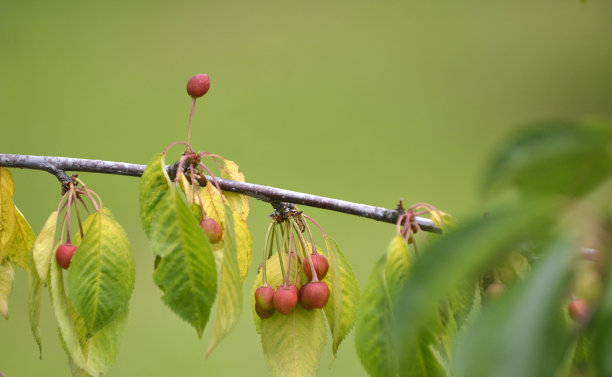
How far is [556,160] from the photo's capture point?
0.19 metres

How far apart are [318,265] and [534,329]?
0.34m

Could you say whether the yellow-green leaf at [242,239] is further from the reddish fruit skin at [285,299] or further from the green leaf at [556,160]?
the green leaf at [556,160]

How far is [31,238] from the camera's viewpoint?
1.75ft

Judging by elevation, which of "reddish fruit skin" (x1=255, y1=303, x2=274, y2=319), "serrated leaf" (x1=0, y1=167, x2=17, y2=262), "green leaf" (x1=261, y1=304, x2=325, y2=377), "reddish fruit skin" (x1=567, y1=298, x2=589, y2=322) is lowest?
"green leaf" (x1=261, y1=304, x2=325, y2=377)

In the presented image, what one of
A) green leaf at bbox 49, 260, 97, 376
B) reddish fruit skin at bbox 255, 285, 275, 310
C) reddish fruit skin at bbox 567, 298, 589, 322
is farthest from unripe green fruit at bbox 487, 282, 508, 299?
green leaf at bbox 49, 260, 97, 376

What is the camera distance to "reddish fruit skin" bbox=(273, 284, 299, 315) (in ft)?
1.57

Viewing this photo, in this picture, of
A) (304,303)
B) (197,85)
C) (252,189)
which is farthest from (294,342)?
(197,85)

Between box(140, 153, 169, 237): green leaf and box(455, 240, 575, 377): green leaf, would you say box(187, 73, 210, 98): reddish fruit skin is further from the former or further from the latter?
box(455, 240, 575, 377): green leaf

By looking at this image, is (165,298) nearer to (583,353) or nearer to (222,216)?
(222,216)

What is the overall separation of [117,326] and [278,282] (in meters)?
0.14

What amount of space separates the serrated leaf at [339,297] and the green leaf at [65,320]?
19 centimetres

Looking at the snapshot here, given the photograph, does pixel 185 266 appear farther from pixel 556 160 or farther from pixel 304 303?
pixel 556 160

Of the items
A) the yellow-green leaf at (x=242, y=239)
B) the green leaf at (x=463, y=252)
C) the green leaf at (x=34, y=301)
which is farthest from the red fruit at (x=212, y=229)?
the green leaf at (x=463, y=252)

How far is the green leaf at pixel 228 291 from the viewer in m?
0.40
